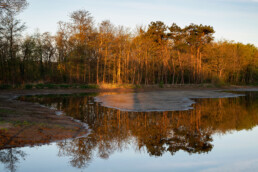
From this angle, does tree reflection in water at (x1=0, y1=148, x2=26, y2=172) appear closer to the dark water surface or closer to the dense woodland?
the dark water surface

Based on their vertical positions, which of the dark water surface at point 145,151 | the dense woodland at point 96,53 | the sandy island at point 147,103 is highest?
the dense woodland at point 96,53

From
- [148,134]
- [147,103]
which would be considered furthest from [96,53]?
[148,134]

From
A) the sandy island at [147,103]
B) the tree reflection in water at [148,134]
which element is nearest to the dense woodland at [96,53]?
the sandy island at [147,103]

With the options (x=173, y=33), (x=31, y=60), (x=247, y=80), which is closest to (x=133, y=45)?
(x=173, y=33)

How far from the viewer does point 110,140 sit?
1022 centimetres

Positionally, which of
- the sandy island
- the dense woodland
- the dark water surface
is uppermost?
the dense woodland

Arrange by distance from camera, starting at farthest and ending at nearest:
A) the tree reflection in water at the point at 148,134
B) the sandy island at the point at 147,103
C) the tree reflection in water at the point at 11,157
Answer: the sandy island at the point at 147,103 < the tree reflection in water at the point at 148,134 < the tree reflection in water at the point at 11,157

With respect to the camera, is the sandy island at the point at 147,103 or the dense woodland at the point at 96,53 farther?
the dense woodland at the point at 96,53

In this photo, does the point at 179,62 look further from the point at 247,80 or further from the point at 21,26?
the point at 247,80

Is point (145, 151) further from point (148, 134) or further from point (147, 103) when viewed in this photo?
point (147, 103)

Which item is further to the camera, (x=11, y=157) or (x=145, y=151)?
(x=145, y=151)

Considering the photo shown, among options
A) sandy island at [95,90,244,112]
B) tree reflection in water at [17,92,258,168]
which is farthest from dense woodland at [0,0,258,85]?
tree reflection in water at [17,92,258,168]

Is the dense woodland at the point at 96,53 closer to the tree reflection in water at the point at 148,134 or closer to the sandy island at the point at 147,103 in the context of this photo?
the sandy island at the point at 147,103

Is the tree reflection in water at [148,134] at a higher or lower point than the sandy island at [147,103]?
lower
